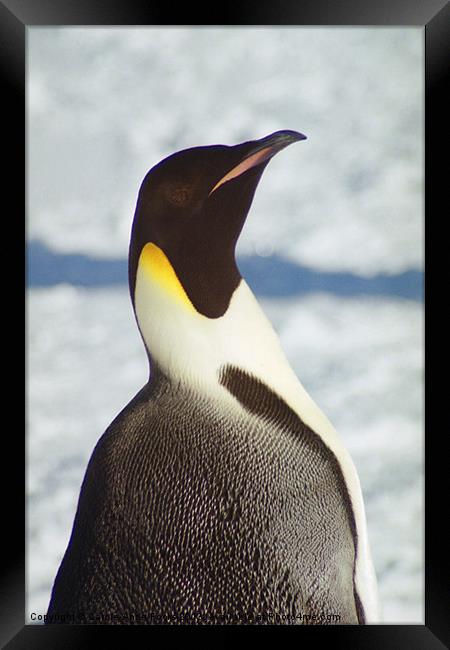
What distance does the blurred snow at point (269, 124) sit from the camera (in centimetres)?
174

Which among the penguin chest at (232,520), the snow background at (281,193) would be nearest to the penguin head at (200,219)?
the snow background at (281,193)

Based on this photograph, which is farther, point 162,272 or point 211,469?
point 162,272

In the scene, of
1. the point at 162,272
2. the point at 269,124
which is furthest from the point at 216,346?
the point at 269,124

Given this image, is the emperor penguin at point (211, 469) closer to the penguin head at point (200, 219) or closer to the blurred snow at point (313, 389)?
the penguin head at point (200, 219)

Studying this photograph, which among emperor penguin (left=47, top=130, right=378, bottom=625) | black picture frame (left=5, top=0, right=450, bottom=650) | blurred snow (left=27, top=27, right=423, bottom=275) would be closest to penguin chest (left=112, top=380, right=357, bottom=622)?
emperor penguin (left=47, top=130, right=378, bottom=625)

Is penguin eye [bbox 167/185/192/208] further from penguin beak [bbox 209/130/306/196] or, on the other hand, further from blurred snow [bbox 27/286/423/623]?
blurred snow [bbox 27/286/423/623]

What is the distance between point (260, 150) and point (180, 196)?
21 centimetres

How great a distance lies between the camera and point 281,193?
1.73m

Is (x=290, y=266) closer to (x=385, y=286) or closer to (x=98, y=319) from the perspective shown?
(x=385, y=286)

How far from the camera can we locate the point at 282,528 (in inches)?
56.3

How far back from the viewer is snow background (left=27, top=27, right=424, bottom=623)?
1732mm

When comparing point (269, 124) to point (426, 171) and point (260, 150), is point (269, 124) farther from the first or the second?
point (426, 171)

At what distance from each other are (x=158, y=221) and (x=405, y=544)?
3.22ft

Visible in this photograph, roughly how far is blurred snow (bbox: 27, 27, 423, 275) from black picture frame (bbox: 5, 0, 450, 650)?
33mm
